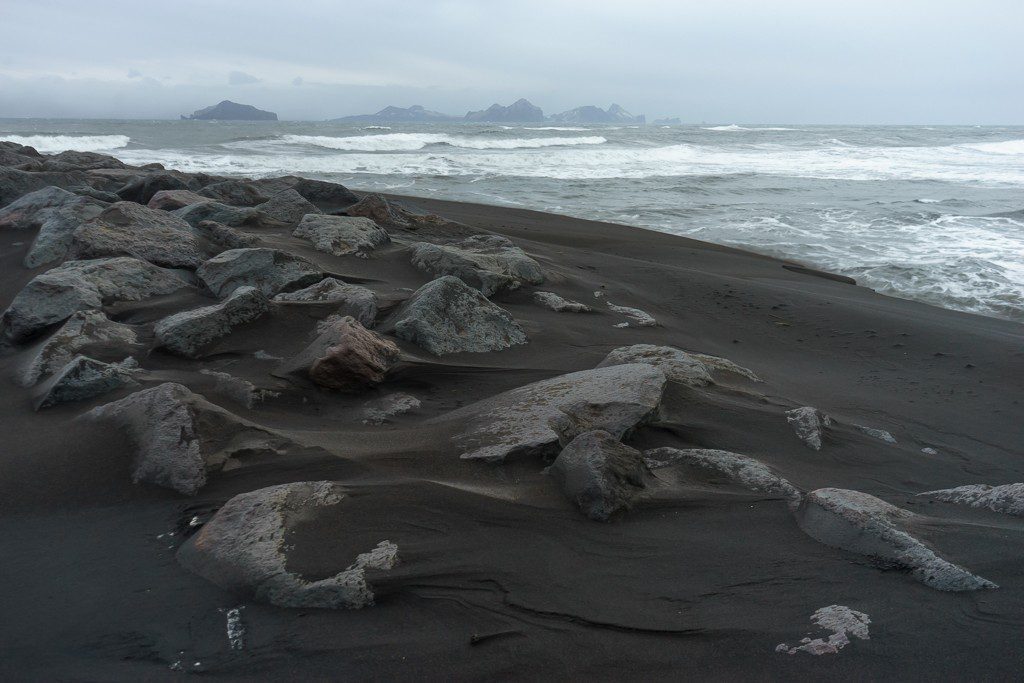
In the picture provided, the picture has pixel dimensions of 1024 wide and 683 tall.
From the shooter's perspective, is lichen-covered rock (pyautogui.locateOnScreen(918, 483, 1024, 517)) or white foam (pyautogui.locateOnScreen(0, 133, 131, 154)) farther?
white foam (pyautogui.locateOnScreen(0, 133, 131, 154))

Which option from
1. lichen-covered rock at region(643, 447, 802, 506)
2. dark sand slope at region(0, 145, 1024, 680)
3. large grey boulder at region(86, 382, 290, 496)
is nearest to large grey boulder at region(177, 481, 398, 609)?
dark sand slope at region(0, 145, 1024, 680)

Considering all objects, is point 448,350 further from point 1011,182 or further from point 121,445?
point 1011,182

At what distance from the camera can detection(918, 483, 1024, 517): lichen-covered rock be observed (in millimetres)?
2514

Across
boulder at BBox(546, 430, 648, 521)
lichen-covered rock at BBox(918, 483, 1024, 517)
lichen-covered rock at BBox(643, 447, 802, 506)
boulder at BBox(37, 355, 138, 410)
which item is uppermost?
boulder at BBox(37, 355, 138, 410)

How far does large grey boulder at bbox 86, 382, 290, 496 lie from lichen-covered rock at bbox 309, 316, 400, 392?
49 cm

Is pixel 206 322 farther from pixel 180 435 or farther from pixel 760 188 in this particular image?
pixel 760 188

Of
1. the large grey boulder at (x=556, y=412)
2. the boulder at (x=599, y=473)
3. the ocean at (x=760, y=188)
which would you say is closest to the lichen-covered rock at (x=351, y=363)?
the large grey boulder at (x=556, y=412)

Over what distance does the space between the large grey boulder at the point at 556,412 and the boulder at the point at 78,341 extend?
5.23 feet

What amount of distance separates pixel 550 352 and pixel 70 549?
2389 millimetres

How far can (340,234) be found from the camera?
5090 millimetres

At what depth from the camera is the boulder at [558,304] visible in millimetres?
4590

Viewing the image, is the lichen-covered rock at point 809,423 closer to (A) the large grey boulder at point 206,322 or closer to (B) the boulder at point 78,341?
(A) the large grey boulder at point 206,322

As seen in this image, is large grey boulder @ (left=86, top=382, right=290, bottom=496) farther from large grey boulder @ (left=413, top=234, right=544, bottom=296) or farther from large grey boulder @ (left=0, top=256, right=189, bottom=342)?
large grey boulder @ (left=413, top=234, right=544, bottom=296)

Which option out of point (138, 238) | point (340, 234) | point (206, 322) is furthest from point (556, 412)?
point (138, 238)
